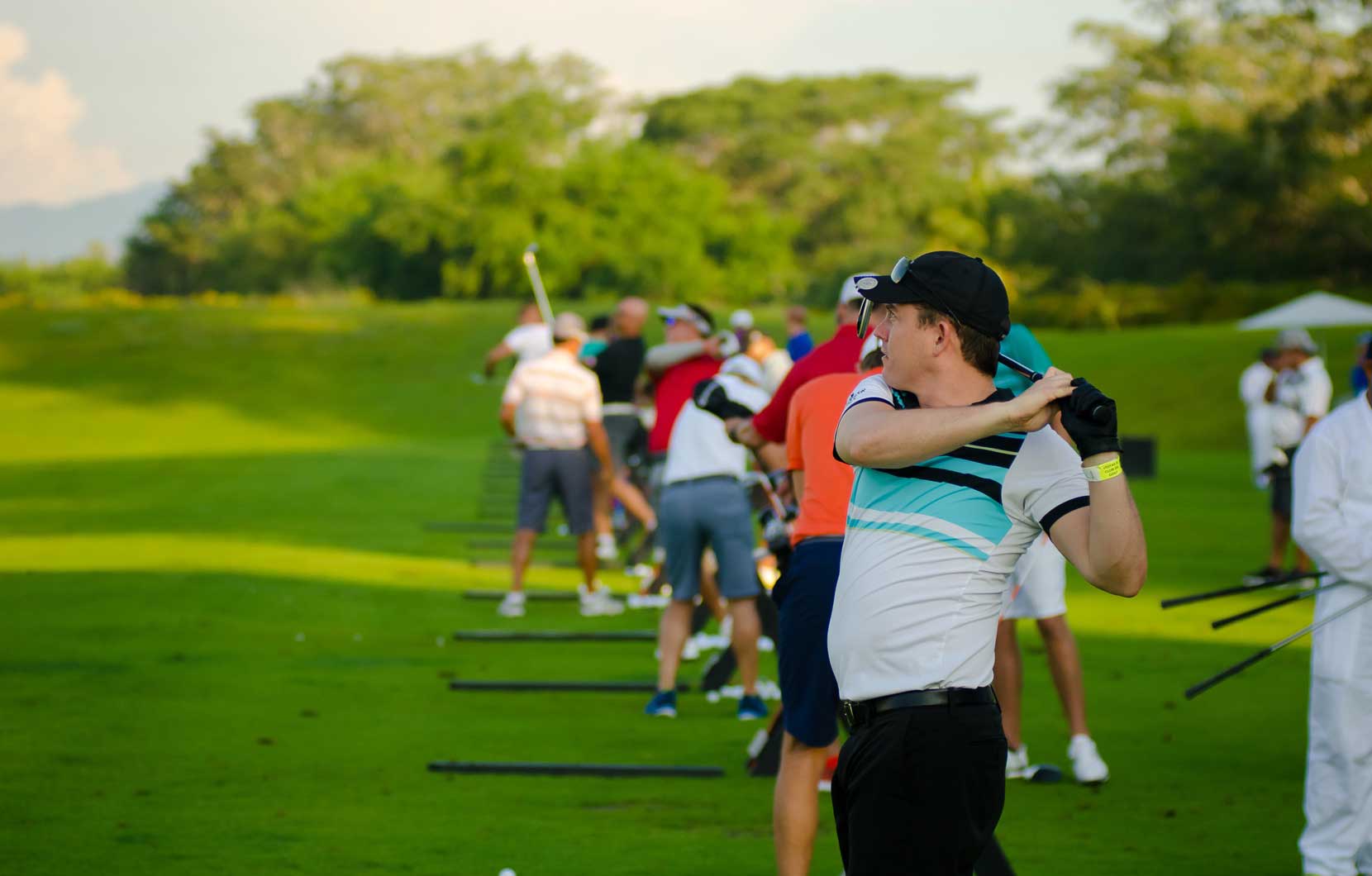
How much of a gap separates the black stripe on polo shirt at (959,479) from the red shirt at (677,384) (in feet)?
21.9

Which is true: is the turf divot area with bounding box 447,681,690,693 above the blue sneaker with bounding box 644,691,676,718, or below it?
below

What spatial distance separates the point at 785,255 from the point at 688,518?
72125mm

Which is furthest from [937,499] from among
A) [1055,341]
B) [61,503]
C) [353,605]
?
[1055,341]

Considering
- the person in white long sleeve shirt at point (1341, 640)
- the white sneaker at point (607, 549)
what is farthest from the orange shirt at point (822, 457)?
the white sneaker at point (607, 549)

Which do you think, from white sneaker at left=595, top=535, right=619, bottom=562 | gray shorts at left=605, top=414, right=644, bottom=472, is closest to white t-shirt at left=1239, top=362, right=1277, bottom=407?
gray shorts at left=605, top=414, right=644, bottom=472

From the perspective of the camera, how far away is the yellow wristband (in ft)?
11.5

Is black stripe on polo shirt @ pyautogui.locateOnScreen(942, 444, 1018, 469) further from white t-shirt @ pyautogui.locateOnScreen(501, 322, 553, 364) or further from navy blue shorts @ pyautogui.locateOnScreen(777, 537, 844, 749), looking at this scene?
white t-shirt @ pyautogui.locateOnScreen(501, 322, 553, 364)

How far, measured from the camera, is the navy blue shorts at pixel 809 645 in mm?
5707

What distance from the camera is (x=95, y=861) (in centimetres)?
643

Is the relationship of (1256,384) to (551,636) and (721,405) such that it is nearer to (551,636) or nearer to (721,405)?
(551,636)

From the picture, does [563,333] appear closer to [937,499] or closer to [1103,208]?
[937,499]

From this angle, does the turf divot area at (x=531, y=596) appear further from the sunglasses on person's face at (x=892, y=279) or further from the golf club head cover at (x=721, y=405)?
the sunglasses on person's face at (x=892, y=279)

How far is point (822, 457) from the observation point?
6172 millimetres

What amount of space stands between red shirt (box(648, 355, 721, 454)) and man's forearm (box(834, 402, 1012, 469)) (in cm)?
665
